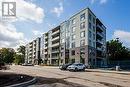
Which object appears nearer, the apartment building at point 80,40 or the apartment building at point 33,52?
the apartment building at point 80,40

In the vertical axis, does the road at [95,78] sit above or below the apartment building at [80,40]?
below

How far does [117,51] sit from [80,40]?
36.7 m

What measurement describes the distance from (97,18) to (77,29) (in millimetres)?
11176

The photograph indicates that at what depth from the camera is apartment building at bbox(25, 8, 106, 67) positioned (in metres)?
77.2

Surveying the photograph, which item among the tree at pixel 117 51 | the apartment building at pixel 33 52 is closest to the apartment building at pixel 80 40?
the tree at pixel 117 51

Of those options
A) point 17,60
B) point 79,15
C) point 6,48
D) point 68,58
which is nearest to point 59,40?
point 68,58

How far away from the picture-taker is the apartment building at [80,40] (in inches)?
3041

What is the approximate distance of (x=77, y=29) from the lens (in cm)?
8225

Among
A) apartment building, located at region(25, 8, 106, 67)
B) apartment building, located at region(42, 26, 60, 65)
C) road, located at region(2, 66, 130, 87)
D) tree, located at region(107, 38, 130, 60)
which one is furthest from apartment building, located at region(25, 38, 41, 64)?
road, located at region(2, 66, 130, 87)

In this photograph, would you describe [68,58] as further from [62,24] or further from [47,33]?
[47,33]

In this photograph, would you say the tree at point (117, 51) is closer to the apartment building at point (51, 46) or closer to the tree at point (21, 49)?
the apartment building at point (51, 46)

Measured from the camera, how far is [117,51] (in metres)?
111

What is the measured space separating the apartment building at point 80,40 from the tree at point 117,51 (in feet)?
36.9

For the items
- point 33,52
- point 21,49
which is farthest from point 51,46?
point 21,49
